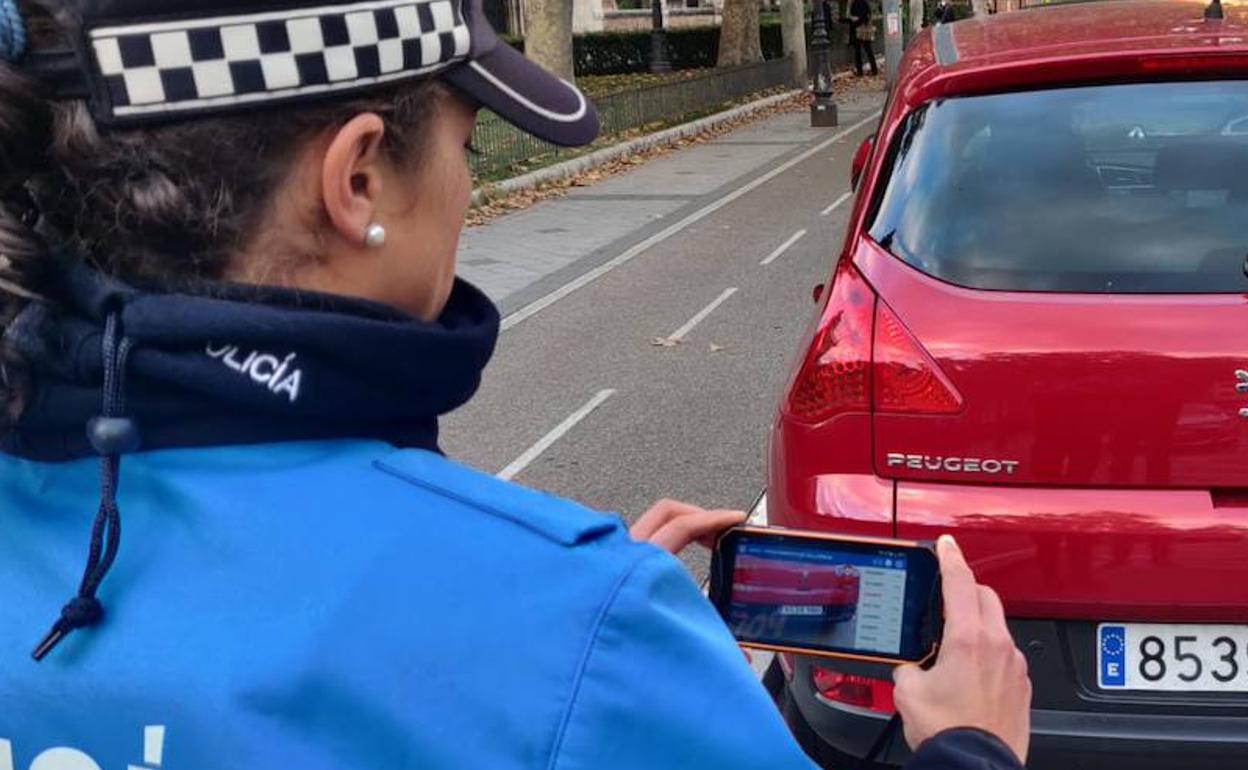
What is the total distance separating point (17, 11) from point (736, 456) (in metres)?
5.51

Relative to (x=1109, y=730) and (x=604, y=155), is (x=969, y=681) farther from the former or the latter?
(x=604, y=155)

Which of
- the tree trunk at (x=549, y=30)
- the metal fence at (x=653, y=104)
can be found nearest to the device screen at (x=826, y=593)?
the metal fence at (x=653, y=104)

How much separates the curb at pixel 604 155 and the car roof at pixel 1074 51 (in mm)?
7793

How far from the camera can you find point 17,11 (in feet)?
3.57

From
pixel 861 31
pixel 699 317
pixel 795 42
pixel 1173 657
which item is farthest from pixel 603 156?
pixel 861 31

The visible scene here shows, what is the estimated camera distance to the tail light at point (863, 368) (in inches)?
119

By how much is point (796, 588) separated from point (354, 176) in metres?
0.71

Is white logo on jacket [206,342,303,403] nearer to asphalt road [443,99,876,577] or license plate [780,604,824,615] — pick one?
license plate [780,604,824,615]

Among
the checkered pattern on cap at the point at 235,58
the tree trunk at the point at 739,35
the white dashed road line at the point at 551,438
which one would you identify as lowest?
the white dashed road line at the point at 551,438

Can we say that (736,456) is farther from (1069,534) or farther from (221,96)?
(221,96)

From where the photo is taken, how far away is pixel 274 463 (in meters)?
1.05

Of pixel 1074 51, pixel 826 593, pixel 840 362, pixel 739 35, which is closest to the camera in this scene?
pixel 826 593

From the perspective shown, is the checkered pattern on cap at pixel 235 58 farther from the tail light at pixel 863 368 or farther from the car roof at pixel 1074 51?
the car roof at pixel 1074 51

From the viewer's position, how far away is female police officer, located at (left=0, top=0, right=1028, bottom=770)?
98cm
